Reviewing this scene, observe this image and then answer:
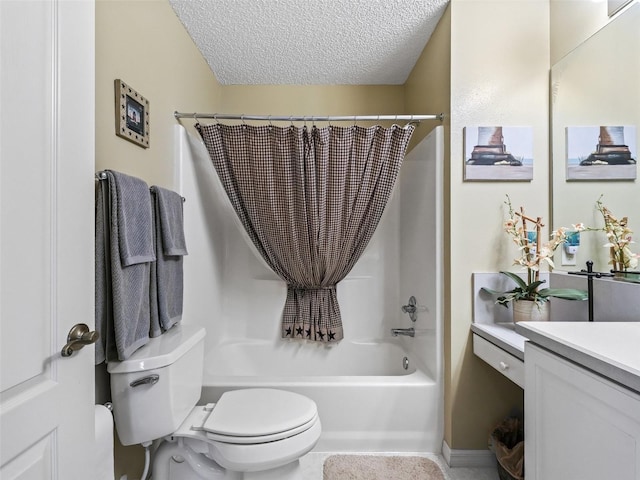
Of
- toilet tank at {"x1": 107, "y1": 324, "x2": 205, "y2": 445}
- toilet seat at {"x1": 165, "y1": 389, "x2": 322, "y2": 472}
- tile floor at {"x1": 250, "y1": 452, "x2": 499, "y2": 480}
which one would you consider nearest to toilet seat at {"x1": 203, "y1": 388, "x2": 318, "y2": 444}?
toilet seat at {"x1": 165, "y1": 389, "x2": 322, "y2": 472}

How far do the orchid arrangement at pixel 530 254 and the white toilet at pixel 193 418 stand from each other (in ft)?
3.65

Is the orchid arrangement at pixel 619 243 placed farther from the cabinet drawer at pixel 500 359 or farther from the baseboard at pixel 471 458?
the baseboard at pixel 471 458

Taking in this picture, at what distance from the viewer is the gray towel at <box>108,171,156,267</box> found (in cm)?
109

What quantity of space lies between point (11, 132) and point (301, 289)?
6.02 ft

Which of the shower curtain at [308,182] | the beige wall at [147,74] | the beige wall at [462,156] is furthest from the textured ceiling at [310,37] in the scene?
the shower curtain at [308,182]

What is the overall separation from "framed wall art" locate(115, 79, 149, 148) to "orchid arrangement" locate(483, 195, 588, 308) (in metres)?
1.76

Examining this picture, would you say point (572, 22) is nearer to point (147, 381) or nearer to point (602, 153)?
point (602, 153)

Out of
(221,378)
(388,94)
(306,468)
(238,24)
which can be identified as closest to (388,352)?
(306,468)

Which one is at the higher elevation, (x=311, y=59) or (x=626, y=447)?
(x=311, y=59)

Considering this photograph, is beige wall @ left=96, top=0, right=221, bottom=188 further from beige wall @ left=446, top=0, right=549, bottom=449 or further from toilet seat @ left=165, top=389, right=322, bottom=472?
beige wall @ left=446, top=0, right=549, bottom=449

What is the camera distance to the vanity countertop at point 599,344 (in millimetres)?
679

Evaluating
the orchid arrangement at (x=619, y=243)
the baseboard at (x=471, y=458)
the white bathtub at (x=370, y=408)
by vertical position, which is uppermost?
the orchid arrangement at (x=619, y=243)

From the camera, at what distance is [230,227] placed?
2.50 m

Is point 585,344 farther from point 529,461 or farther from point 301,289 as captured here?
point 301,289
